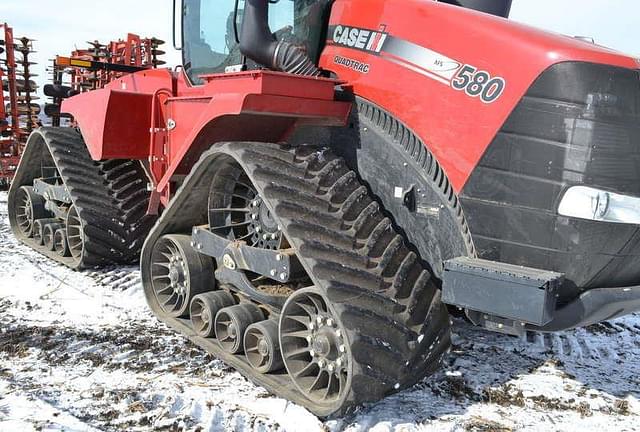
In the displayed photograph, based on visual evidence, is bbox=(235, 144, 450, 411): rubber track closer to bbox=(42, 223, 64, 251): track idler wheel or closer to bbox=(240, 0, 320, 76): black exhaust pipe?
bbox=(240, 0, 320, 76): black exhaust pipe

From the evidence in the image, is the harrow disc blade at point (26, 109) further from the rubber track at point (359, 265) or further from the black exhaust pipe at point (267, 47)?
the rubber track at point (359, 265)

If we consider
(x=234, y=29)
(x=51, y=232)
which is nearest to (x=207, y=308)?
(x=234, y=29)

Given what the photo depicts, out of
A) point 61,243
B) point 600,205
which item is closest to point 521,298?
point 600,205

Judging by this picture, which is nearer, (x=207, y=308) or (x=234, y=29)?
(x=207, y=308)

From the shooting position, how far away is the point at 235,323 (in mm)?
3518

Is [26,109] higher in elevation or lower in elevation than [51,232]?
higher

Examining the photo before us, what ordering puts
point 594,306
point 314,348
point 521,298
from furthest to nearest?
1. point 314,348
2. point 594,306
3. point 521,298

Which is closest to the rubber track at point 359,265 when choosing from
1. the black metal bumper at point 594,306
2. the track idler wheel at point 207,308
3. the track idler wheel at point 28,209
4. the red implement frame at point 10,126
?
the black metal bumper at point 594,306

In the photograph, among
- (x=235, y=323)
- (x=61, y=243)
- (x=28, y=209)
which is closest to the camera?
(x=235, y=323)

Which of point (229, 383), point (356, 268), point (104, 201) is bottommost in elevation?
point (229, 383)

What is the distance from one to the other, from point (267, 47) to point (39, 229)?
4.17 m

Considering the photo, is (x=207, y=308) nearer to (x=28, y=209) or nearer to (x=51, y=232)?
(x=51, y=232)

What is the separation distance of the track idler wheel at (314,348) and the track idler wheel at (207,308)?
29.2 inches

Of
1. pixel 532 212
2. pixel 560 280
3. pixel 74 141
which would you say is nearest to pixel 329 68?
pixel 532 212
